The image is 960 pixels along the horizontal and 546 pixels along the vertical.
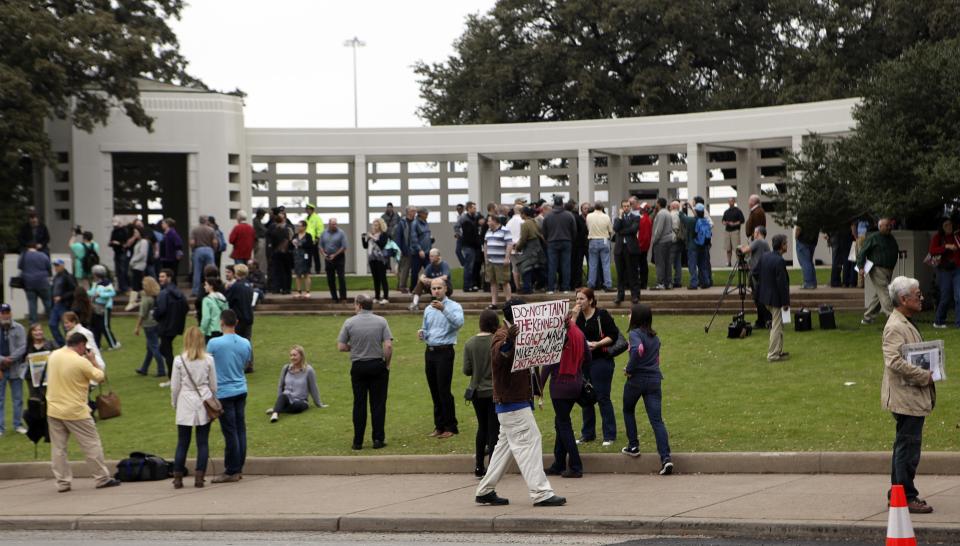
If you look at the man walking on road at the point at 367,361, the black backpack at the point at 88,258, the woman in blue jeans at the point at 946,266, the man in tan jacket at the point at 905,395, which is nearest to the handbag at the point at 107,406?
the man walking on road at the point at 367,361

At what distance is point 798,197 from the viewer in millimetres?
23938

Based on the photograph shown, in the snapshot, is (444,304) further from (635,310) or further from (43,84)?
(43,84)

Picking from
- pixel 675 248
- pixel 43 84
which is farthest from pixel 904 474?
pixel 43 84

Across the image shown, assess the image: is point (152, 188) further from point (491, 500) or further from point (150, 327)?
point (491, 500)

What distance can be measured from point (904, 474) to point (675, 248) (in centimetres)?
1651

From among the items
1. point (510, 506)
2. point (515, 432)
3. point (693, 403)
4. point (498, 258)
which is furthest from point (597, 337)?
point (498, 258)

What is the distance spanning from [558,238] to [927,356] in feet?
49.5

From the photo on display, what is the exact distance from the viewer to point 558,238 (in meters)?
26.0

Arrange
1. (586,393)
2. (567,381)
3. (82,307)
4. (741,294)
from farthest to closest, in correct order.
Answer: (741,294), (82,307), (586,393), (567,381)

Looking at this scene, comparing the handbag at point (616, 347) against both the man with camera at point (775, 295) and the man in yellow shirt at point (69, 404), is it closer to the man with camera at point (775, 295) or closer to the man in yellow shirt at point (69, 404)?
the man with camera at point (775, 295)

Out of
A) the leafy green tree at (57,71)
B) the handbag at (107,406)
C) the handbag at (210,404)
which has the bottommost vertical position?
the handbag at (107,406)

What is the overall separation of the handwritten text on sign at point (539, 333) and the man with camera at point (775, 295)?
22.7ft

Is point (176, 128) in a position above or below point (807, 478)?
above

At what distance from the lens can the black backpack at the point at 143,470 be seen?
16.0 m
